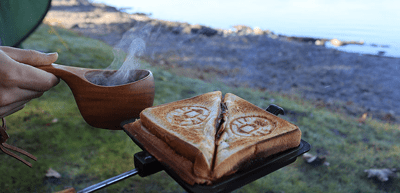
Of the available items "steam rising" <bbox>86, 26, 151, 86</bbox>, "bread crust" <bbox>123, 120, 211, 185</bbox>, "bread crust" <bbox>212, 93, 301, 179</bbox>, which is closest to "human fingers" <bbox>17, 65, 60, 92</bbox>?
"steam rising" <bbox>86, 26, 151, 86</bbox>

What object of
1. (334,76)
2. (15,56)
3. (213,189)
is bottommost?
(334,76)

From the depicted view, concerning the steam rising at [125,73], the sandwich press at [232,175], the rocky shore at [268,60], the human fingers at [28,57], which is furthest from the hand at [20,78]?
the rocky shore at [268,60]

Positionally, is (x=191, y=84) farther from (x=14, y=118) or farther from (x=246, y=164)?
(x=246, y=164)

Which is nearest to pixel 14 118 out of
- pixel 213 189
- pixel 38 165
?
pixel 38 165

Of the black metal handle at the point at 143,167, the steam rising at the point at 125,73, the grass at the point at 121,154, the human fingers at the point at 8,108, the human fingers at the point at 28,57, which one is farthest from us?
the grass at the point at 121,154

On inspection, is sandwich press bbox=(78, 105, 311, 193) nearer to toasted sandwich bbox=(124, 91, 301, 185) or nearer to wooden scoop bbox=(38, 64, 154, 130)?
toasted sandwich bbox=(124, 91, 301, 185)

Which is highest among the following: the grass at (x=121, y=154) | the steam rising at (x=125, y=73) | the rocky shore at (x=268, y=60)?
the steam rising at (x=125, y=73)

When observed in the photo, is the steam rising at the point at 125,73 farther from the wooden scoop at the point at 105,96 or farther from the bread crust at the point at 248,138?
the bread crust at the point at 248,138
